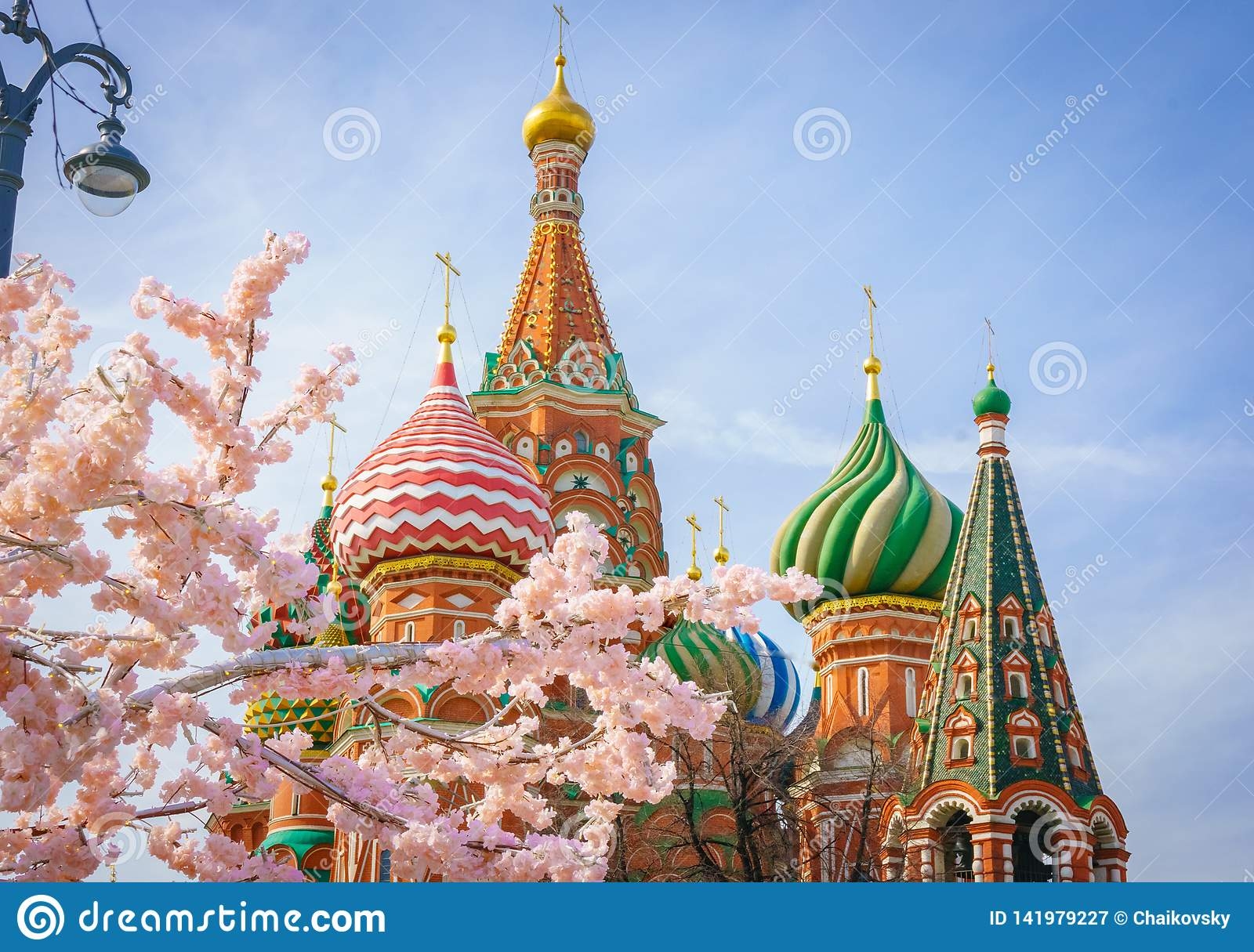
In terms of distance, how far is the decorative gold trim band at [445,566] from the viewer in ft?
74.2

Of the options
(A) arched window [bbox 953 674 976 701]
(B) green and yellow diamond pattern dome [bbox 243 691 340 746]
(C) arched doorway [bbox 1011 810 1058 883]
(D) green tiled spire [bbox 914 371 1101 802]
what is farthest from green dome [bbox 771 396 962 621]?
(B) green and yellow diamond pattern dome [bbox 243 691 340 746]

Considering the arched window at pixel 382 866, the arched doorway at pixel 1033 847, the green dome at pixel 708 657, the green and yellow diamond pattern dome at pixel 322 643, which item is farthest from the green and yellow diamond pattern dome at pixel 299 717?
the arched doorway at pixel 1033 847

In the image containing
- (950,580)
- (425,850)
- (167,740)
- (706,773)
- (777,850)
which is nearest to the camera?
(167,740)

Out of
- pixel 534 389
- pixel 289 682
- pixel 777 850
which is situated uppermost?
pixel 534 389

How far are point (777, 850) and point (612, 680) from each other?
12639 mm

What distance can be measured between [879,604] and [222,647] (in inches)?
815

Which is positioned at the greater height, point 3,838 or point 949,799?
point 949,799

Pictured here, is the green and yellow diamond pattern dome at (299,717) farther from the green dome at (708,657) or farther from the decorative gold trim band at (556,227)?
the decorative gold trim band at (556,227)

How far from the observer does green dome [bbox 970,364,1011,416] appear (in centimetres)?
2266

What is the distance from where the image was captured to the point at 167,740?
20.7 feet

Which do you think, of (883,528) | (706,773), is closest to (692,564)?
(883,528)

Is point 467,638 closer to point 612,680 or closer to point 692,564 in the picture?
point 612,680

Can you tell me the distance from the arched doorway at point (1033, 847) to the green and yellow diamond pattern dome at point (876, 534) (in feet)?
20.5

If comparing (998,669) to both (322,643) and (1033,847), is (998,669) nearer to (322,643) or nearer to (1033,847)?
(1033,847)
